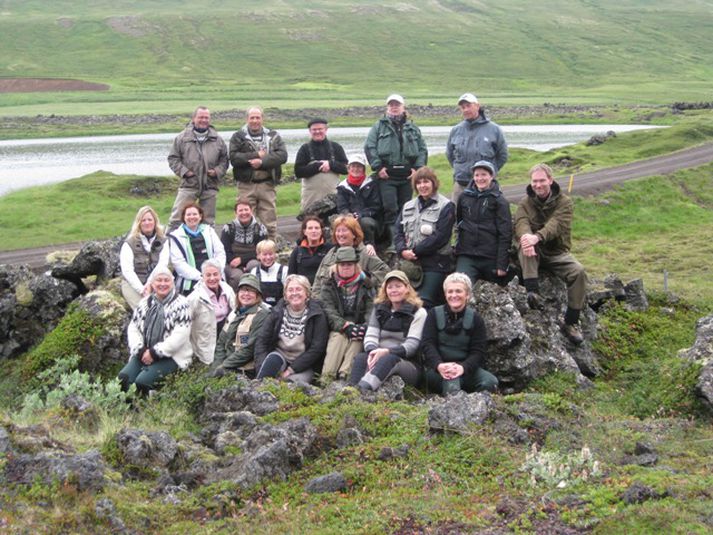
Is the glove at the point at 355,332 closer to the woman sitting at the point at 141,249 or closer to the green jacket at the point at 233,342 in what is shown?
the green jacket at the point at 233,342

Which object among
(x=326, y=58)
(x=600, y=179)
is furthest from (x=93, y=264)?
(x=326, y=58)

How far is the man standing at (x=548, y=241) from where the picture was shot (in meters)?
14.4

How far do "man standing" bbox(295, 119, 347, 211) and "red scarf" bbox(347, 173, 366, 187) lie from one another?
1744 millimetres

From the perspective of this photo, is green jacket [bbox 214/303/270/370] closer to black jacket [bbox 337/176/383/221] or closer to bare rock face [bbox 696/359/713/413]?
black jacket [bbox 337/176/383/221]

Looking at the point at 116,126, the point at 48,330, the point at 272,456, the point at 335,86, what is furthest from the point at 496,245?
the point at 335,86

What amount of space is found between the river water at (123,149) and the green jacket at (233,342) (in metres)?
32.5

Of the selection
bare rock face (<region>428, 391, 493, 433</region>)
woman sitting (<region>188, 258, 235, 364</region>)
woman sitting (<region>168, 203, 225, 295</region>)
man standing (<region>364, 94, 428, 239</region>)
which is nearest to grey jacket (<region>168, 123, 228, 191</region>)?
woman sitting (<region>168, 203, 225, 295</region>)

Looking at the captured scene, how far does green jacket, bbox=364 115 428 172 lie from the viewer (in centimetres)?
1644

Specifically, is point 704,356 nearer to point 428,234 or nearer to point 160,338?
point 428,234

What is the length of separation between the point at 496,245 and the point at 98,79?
13777 cm

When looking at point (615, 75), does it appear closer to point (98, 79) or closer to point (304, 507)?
point (98, 79)

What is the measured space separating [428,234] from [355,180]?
2.55 meters

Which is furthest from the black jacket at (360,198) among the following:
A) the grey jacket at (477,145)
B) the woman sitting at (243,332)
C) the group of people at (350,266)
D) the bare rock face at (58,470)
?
the bare rock face at (58,470)

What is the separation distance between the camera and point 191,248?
15.7 m
